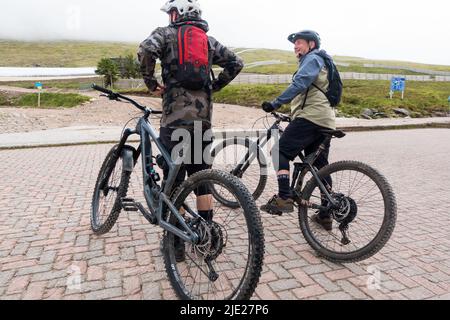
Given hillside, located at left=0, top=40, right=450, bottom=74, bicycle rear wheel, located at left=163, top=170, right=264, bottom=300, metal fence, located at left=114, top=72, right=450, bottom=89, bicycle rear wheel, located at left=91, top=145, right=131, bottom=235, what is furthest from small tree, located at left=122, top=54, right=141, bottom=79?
bicycle rear wheel, located at left=163, top=170, right=264, bottom=300

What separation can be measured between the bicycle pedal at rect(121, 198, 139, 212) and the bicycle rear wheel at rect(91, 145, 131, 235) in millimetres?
72

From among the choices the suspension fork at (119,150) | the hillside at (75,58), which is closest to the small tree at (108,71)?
the hillside at (75,58)

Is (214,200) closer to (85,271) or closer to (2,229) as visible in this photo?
(85,271)

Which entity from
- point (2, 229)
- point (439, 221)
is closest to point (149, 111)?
point (2, 229)

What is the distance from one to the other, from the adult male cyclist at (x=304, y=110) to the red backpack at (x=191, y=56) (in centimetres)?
89

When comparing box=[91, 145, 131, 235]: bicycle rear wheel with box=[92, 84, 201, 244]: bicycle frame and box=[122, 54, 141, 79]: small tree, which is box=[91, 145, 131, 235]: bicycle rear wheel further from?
box=[122, 54, 141, 79]: small tree

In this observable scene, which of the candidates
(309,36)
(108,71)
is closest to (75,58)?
(108,71)

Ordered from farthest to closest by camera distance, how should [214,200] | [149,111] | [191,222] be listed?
[149,111] < [214,200] < [191,222]

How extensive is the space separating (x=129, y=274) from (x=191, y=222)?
3.19ft

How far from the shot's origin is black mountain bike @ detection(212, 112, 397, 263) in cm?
333

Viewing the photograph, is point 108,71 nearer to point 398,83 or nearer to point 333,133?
point 398,83

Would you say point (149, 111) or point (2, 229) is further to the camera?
point (2, 229)

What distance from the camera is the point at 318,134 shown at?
406 cm

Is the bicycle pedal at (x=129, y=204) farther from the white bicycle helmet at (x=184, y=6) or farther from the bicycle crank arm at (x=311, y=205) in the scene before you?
the white bicycle helmet at (x=184, y=6)
